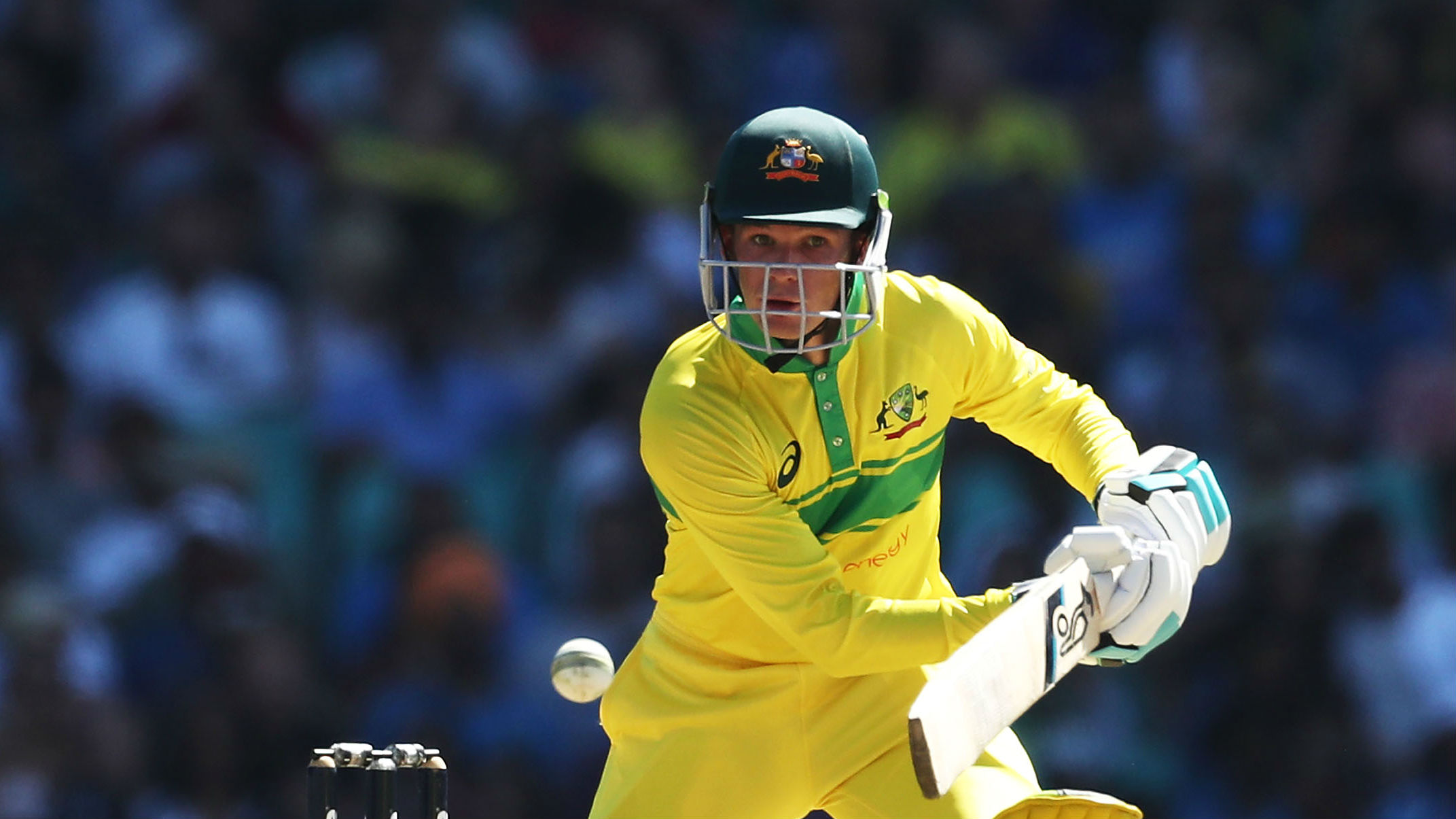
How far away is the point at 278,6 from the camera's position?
7305 millimetres

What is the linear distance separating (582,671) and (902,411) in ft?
2.35

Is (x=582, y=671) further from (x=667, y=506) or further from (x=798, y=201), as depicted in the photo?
(x=798, y=201)

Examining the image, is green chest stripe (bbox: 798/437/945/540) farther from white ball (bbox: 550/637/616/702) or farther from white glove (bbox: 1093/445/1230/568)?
white ball (bbox: 550/637/616/702)

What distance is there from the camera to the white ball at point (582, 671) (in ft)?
12.4

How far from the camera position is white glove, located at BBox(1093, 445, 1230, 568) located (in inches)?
134

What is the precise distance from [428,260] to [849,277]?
349 centimetres

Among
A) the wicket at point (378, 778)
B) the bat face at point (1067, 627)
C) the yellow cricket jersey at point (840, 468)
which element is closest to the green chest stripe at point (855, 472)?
the yellow cricket jersey at point (840, 468)

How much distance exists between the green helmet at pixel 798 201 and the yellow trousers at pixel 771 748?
564 millimetres

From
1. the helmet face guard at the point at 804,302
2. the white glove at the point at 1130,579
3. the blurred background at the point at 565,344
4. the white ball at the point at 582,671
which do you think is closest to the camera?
the white glove at the point at 1130,579

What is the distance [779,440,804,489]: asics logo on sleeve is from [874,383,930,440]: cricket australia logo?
0.14 metres

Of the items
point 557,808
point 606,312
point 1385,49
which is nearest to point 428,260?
point 606,312

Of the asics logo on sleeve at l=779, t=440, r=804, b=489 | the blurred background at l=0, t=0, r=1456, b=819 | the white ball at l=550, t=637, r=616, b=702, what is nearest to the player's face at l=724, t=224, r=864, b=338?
the asics logo on sleeve at l=779, t=440, r=804, b=489

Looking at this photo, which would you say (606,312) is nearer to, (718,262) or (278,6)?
(278,6)

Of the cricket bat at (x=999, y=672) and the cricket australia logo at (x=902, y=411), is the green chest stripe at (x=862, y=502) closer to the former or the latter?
the cricket australia logo at (x=902, y=411)
